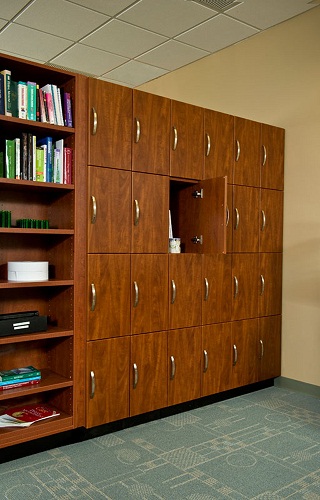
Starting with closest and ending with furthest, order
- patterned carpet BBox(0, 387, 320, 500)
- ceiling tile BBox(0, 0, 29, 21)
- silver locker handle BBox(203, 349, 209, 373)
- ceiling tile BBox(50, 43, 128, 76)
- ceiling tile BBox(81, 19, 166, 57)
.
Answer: patterned carpet BBox(0, 387, 320, 500)
silver locker handle BBox(203, 349, 209, 373)
ceiling tile BBox(0, 0, 29, 21)
ceiling tile BBox(81, 19, 166, 57)
ceiling tile BBox(50, 43, 128, 76)

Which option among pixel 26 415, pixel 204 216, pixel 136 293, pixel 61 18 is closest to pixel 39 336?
pixel 26 415

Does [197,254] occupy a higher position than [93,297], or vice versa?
[197,254]

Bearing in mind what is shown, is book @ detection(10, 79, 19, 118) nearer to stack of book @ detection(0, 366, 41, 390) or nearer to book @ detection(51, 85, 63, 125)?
book @ detection(51, 85, 63, 125)

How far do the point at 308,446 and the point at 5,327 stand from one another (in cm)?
188

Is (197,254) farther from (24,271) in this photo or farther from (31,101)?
(31,101)

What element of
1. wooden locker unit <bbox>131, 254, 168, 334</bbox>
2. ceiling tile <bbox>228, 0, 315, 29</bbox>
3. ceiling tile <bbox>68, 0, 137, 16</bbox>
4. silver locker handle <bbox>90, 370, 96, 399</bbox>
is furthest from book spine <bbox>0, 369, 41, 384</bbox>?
ceiling tile <bbox>228, 0, 315, 29</bbox>

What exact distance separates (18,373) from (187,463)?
1082 mm

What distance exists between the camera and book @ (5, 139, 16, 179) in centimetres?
263

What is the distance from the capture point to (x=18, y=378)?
2766 millimetres

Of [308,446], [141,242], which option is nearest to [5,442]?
[141,242]

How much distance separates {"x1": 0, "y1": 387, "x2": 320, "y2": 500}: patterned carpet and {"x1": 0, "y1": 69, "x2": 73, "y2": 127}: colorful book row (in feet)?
6.20

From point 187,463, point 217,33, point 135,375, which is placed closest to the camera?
point 187,463

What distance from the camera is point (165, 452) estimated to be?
2719 mm

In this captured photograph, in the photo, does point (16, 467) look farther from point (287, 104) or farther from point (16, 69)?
point (287, 104)
